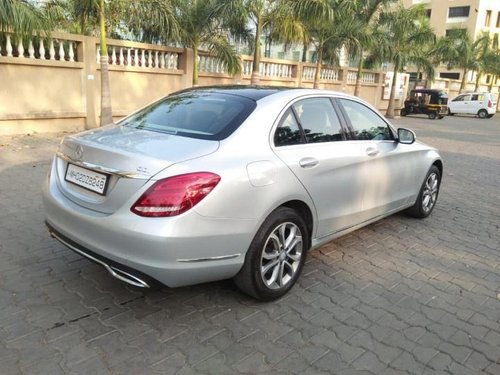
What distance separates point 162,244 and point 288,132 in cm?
140

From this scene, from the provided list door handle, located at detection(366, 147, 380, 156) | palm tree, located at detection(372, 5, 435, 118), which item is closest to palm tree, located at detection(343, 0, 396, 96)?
palm tree, located at detection(372, 5, 435, 118)

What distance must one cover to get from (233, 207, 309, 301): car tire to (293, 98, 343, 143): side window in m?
0.75

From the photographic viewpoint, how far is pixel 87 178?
9.79ft

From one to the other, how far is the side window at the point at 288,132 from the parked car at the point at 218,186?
11 millimetres

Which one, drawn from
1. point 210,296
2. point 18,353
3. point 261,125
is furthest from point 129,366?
point 261,125

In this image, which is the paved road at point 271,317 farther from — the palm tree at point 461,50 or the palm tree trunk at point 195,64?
the palm tree at point 461,50

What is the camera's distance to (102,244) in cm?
282

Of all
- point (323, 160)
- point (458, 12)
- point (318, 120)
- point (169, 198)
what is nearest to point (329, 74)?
point (318, 120)

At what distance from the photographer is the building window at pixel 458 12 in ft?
176

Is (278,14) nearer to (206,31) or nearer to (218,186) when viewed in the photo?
(206,31)

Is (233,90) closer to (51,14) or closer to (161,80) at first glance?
(161,80)

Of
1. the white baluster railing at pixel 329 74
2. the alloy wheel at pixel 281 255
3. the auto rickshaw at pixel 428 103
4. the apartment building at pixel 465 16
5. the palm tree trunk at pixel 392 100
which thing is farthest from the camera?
the apartment building at pixel 465 16

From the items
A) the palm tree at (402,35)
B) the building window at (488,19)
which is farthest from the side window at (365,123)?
the building window at (488,19)

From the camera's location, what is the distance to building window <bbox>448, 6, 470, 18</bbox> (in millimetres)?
53500
